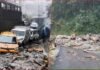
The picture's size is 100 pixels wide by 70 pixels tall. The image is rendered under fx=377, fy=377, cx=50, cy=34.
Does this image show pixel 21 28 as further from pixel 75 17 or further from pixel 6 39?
pixel 75 17

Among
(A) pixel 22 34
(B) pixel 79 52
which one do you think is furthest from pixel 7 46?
(B) pixel 79 52

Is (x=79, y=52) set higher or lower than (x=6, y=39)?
lower

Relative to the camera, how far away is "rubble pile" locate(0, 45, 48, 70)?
3438 mm

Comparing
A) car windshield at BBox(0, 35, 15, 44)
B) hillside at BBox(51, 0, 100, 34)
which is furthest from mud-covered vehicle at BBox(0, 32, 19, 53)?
hillside at BBox(51, 0, 100, 34)

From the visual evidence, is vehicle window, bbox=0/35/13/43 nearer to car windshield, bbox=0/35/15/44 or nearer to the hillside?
car windshield, bbox=0/35/15/44

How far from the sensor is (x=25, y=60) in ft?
11.5

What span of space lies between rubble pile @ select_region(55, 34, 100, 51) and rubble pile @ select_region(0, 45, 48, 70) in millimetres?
218

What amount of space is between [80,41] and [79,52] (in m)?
0.11

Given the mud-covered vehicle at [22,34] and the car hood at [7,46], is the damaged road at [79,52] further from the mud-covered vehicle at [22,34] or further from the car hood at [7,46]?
the car hood at [7,46]

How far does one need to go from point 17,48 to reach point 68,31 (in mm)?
517

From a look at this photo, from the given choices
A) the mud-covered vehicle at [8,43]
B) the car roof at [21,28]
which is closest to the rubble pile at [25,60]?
the mud-covered vehicle at [8,43]

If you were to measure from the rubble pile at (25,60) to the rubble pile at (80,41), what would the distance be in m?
0.22

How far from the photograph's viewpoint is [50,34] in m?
3.58

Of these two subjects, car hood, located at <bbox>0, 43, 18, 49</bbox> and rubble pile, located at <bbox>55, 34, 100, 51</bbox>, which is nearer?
car hood, located at <bbox>0, 43, 18, 49</bbox>
